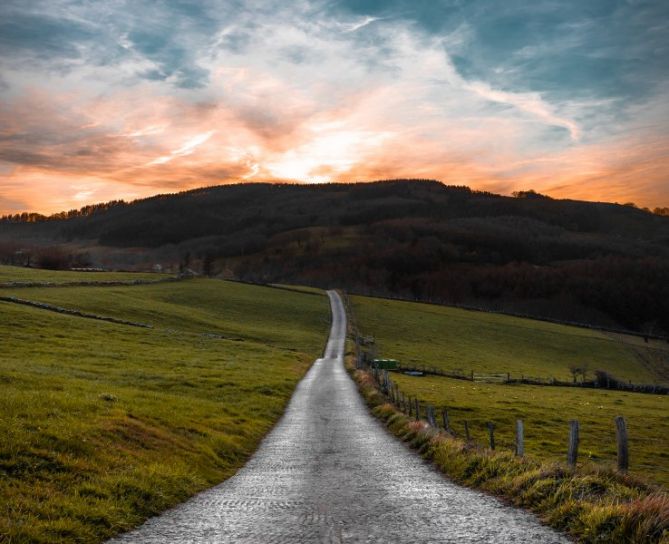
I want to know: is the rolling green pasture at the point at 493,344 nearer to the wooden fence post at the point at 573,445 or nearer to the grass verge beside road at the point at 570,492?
the grass verge beside road at the point at 570,492

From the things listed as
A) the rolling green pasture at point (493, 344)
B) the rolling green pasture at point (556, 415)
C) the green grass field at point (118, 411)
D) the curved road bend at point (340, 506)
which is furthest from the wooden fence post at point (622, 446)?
the rolling green pasture at point (493, 344)

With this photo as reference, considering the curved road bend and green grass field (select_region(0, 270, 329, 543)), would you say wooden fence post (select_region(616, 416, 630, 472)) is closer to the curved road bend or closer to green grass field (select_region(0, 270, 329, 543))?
the curved road bend

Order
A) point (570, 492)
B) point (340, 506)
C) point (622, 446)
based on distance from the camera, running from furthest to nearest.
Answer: point (622, 446) < point (340, 506) < point (570, 492)

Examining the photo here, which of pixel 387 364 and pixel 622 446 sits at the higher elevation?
pixel 622 446

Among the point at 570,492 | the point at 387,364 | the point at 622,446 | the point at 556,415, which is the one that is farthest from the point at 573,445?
the point at 387,364

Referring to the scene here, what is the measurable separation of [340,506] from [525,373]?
71.1 m

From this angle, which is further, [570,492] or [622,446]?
[622,446]

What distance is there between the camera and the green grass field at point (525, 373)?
3638 cm

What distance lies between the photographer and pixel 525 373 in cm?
8056

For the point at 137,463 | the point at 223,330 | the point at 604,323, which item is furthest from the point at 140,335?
the point at 604,323

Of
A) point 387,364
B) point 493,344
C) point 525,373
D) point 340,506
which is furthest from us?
point 493,344

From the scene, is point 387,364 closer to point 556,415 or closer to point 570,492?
point 556,415

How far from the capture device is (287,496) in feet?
Result: 54.2

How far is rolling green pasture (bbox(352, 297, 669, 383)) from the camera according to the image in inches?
3361
